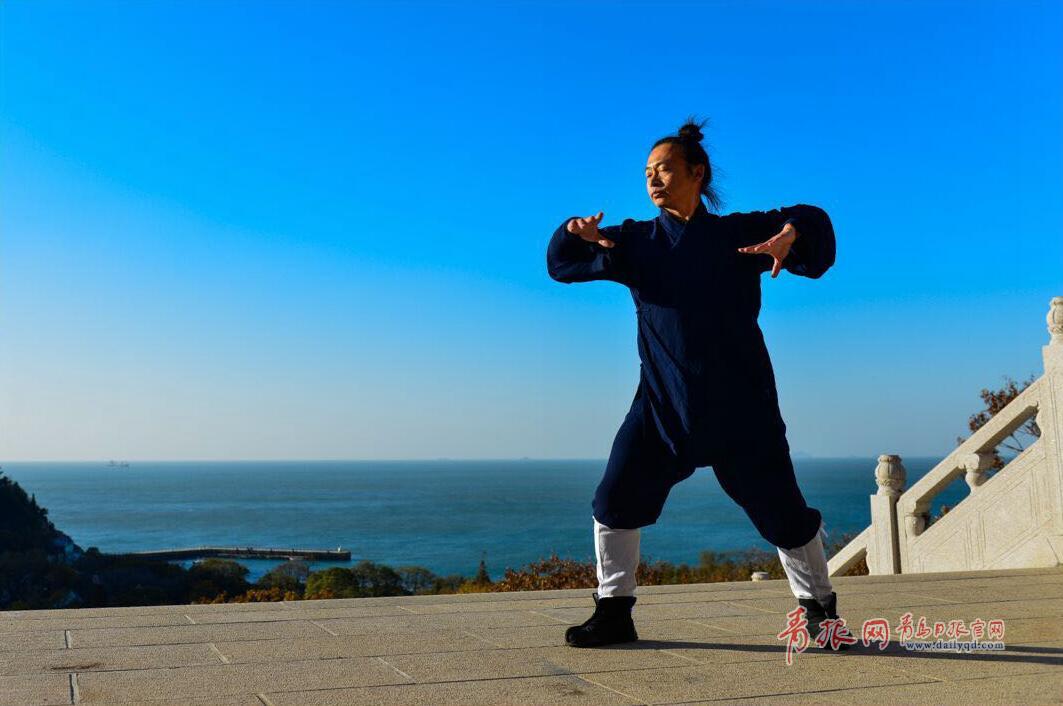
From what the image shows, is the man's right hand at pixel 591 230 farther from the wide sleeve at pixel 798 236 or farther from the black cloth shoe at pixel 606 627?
the black cloth shoe at pixel 606 627

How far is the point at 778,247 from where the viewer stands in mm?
3299

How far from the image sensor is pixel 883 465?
335 inches

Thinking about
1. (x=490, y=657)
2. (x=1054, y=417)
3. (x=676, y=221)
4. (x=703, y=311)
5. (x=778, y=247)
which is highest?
(x=676, y=221)

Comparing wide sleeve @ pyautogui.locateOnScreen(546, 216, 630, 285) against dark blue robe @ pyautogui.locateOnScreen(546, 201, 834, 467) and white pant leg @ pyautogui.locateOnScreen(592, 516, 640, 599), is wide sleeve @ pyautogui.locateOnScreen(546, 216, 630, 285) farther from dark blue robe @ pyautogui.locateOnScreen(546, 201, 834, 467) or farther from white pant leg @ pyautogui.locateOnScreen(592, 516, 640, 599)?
white pant leg @ pyautogui.locateOnScreen(592, 516, 640, 599)

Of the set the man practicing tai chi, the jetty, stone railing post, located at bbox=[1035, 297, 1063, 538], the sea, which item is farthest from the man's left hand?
the jetty

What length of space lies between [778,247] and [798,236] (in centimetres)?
18

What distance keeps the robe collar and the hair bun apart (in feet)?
0.77

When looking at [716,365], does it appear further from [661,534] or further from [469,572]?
[661,534]

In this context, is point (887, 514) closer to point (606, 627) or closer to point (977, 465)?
point (977, 465)

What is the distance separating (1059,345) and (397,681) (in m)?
5.59

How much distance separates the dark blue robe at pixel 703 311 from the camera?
132 inches

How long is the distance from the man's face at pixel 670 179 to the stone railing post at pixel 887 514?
561 cm

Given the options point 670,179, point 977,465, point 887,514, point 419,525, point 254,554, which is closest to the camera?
point 670,179

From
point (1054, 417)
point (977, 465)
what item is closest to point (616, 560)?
point (1054, 417)
